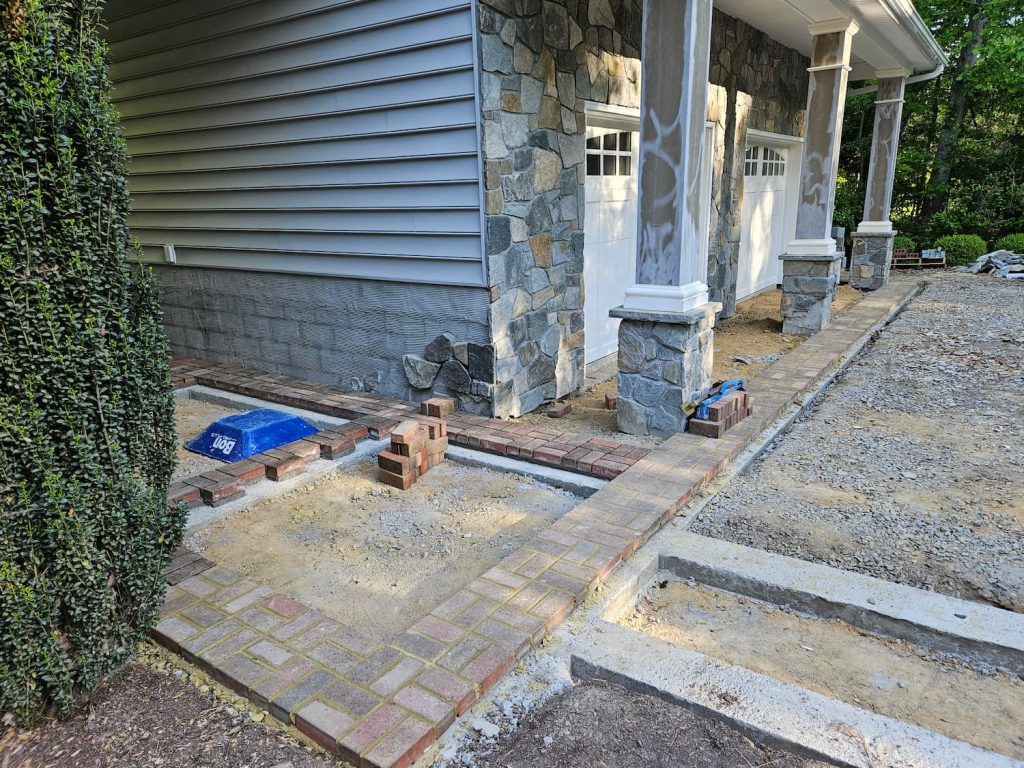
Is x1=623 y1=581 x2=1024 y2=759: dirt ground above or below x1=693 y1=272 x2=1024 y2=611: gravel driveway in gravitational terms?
below

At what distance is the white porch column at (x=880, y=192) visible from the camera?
909 cm

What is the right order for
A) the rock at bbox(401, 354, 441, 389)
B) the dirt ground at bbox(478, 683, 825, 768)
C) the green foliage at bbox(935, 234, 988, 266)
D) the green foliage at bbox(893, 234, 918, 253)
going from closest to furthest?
1. the dirt ground at bbox(478, 683, 825, 768)
2. the rock at bbox(401, 354, 441, 389)
3. the green foliage at bbox(935, 234, 988, 266)
4. the green foliage at bbox(893, 234, 918, 253)

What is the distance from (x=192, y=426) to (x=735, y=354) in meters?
4.74

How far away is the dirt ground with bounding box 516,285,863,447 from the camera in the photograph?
14.3ft

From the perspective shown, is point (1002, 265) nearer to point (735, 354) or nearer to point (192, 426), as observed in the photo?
point (735, 354)

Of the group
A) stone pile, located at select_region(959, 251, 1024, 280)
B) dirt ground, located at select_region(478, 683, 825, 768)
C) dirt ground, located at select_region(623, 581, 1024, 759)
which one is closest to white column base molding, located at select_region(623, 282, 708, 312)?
dirt ground, located at select_region(623, 581, 1024, 759)

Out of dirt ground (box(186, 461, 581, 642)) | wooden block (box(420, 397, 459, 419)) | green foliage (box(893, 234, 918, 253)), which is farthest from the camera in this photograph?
green foliage (box(893, 234, 918, 253))

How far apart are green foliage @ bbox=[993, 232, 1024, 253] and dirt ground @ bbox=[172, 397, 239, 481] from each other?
1342 cm

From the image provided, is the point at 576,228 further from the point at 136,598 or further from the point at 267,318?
the point at 136,598

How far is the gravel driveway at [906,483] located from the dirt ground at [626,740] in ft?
3.77

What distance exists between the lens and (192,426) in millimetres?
4680

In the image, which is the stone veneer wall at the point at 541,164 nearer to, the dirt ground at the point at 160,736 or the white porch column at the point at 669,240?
the white porch column at the point at 669,240

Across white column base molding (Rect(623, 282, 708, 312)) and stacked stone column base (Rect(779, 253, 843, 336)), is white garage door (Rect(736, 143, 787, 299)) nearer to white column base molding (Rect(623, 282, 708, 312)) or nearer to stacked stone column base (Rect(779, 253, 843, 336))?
stacked stone column base (Rect(779, 253, 843, 336))

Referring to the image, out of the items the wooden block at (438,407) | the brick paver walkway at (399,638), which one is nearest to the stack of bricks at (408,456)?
the wooden block at (438,407)
